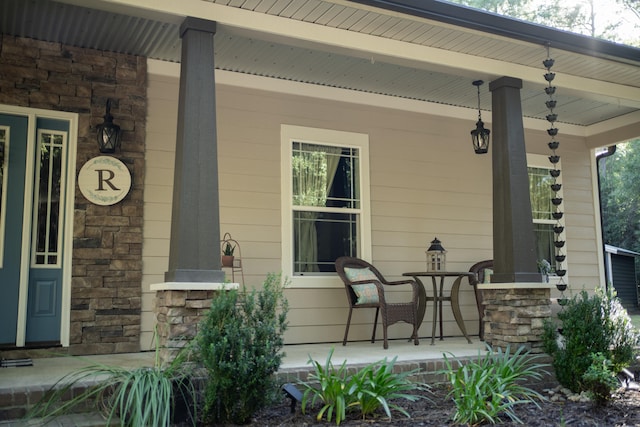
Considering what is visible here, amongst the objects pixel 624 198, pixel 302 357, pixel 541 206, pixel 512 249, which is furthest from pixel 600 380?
pixel 624 198

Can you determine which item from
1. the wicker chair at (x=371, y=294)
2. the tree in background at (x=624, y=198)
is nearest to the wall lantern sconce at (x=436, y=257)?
the wicker chair at (x=371, y=294)

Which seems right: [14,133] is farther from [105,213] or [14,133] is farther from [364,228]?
Answer: [364,228]

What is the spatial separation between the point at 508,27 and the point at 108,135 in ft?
11.5

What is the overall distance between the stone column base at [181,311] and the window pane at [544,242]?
490 cm

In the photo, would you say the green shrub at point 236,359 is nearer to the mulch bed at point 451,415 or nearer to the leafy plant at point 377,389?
the mulch bed at point 451,415

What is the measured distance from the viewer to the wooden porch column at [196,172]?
4004 millimetres

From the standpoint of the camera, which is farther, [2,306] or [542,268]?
[542,268]

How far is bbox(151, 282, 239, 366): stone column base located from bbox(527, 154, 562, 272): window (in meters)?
4.93

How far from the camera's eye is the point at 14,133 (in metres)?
5.06

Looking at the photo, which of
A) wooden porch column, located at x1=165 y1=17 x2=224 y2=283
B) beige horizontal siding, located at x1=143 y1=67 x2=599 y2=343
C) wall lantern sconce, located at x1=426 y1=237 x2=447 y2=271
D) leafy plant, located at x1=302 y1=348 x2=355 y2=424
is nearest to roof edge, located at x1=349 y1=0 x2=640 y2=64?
wooden porch column, located at x1=165 y1=17 x2=224 y2=283

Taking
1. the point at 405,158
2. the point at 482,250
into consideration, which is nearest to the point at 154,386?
the point at 405,158

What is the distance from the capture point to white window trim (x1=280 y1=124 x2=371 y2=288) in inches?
235

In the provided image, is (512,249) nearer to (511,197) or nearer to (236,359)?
(511,197)

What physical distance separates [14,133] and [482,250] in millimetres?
5067
